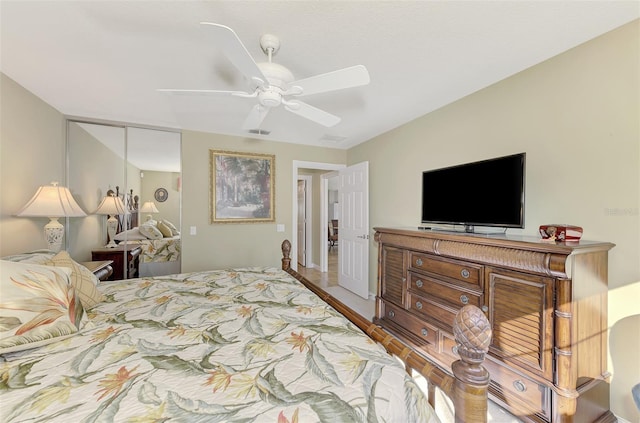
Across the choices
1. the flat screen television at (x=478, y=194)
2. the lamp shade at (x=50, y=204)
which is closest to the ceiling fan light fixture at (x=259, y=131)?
the lamp shade at (x=50, y=204)

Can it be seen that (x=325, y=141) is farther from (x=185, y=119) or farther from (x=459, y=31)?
(x=459, y=31)

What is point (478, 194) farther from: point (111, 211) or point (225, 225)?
point (111, 211)

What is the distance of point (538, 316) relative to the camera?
1516 mm

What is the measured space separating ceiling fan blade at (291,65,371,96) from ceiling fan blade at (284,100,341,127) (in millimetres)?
172

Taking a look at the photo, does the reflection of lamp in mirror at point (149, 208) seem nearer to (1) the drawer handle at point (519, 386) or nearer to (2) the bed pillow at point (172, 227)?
(2) the bed pillow at point (172, 227)

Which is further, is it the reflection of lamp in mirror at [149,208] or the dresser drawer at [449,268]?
the reflection of lamp in mirror at [149,208]

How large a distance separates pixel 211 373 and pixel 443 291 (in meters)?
1.84

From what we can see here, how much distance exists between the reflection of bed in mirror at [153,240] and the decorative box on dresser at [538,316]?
329cm

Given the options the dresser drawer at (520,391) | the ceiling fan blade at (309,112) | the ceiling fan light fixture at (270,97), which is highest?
the ceiling fan blade at (309,112)

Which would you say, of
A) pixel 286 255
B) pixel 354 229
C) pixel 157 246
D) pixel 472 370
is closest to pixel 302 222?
pixel 354 229

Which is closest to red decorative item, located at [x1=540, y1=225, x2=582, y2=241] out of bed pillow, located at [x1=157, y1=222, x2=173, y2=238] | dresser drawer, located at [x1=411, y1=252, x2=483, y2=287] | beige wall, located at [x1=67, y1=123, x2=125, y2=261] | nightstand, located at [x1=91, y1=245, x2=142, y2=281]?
dresser drawer, located at [x1=411, y1=252, x2=483, y2=287]

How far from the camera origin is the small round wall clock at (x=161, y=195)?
11.0ft

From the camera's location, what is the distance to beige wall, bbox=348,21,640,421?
5.00ft

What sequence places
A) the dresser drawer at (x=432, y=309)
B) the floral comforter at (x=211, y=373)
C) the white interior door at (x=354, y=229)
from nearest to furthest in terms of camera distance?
the floral comforter at (x=211, y=373) < the dresser drawer at (x=432, y=309) < the white interior door at (x=354, y=229)
